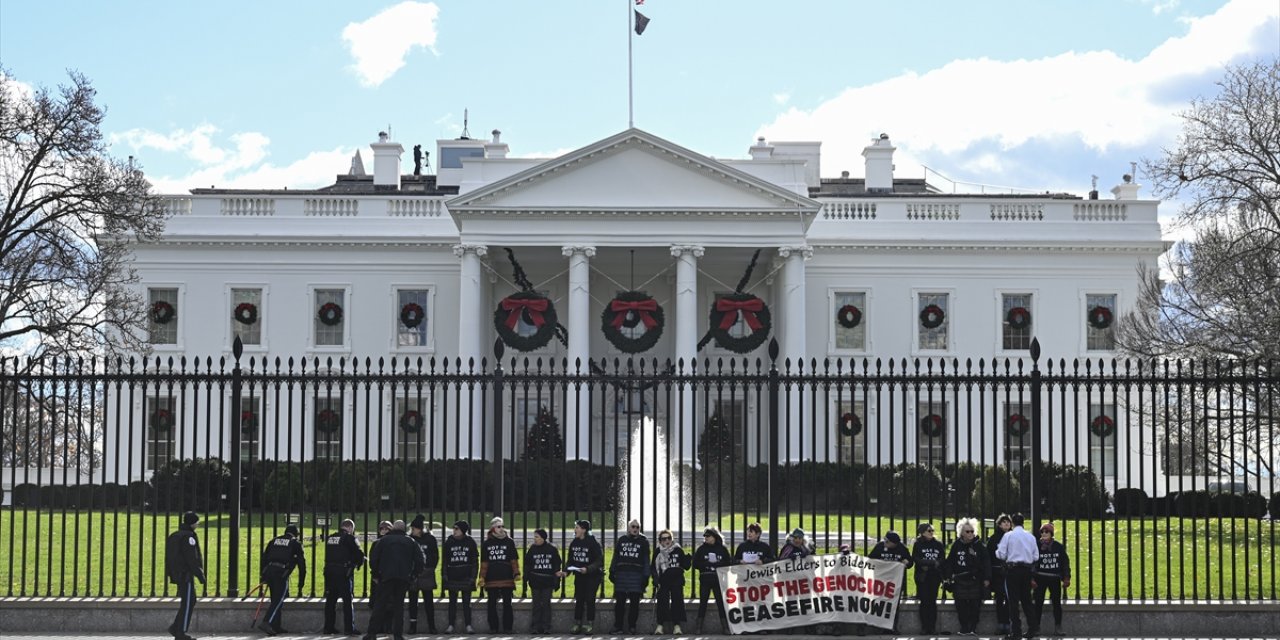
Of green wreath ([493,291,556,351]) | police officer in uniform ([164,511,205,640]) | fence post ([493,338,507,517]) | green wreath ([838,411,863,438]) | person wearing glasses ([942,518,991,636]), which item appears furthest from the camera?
green wreath ([493,291,556,351])

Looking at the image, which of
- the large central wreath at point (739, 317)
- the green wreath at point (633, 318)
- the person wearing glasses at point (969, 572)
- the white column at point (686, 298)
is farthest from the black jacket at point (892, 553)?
the white column at point (686, 298)

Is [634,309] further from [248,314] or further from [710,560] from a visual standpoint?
[710,560]

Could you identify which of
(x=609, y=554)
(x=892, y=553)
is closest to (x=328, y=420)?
(x=609, y=554)

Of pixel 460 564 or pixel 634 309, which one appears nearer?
pixel 460 564

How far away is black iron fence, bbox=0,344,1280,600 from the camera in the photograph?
53.1 feet

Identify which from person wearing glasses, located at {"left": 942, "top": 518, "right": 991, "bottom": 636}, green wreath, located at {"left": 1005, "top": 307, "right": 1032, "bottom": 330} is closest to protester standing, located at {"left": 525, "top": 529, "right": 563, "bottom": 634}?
person wearing glasses, located at {"left": 942, "top": 518, "right": 991, "bottom": 636}

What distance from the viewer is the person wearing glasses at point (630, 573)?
1617 cm

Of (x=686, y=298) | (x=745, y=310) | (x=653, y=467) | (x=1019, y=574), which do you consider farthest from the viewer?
(x=686, y=298)

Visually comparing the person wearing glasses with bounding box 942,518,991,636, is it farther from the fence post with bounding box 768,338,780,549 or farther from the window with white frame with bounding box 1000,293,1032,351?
the window with white frame with bounding box 1000,293,1032,351

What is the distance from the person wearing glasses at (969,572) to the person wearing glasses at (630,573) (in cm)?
318

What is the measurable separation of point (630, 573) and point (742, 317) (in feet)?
89.5

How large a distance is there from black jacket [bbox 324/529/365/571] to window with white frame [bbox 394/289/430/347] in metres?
32.8

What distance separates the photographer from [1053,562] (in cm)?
1588

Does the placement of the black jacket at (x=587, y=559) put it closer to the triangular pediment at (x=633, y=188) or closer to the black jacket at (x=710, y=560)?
the black jacket at (x=710, y=560)
